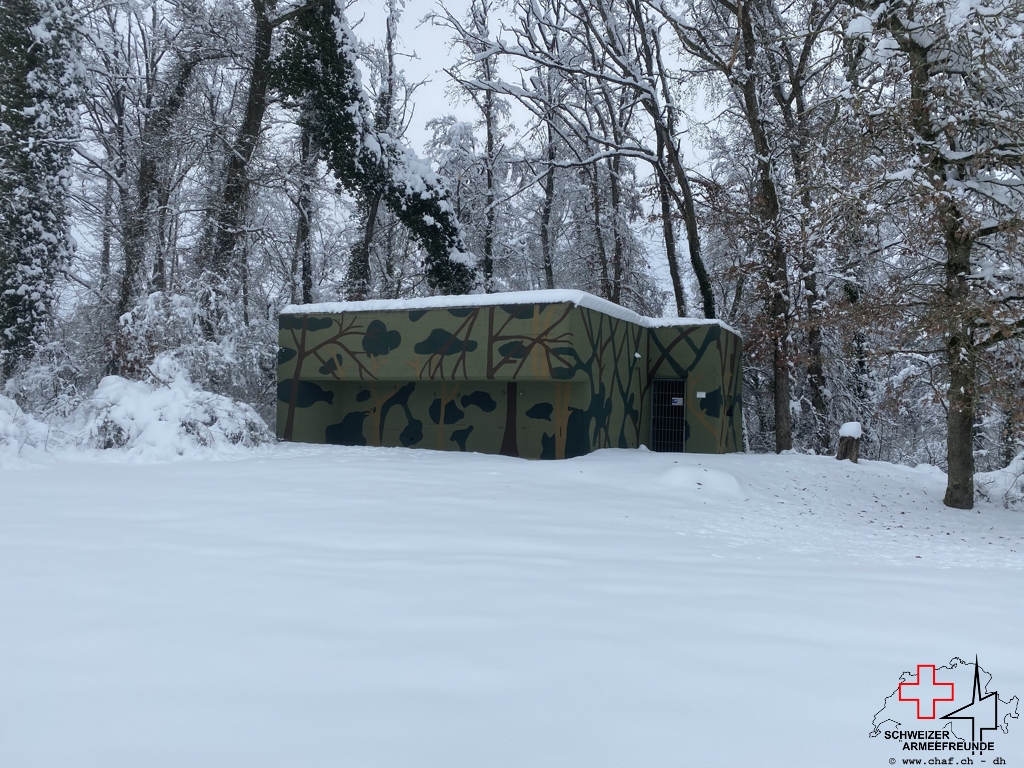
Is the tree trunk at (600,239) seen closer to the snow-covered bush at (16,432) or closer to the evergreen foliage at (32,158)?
the evergreen foliage at (32,158)

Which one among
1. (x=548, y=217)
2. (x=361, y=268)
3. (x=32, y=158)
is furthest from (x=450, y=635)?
(x=548, y=217)

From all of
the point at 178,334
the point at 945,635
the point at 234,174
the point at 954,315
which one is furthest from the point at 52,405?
the point at 954,315

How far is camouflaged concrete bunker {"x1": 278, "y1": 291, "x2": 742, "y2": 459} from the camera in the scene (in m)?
12.3

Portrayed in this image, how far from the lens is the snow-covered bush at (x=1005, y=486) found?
11.2m

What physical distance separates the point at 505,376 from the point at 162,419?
5267 mm

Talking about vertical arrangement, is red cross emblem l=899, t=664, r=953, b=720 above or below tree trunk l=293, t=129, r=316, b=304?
below

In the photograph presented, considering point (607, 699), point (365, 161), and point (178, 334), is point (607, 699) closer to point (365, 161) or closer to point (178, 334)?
point (178, 334)

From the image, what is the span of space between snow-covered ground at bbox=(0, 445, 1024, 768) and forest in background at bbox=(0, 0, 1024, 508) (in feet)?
18.0

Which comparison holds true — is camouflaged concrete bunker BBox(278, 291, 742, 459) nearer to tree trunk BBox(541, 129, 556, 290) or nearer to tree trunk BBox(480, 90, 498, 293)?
Answer: tree trunk BBox(541, 129, 556, 290)

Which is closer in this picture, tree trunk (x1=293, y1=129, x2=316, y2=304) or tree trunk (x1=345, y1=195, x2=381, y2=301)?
tree trunk (x1=293, y1=129, x2=316, y2=304)

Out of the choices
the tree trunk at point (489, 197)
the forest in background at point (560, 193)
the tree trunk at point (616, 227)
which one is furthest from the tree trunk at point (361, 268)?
the tree trunk at point (616, 227)

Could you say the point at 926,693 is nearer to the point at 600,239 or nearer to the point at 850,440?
the point at 850,440

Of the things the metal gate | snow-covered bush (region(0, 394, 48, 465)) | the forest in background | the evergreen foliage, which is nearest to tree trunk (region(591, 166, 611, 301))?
the forest in background

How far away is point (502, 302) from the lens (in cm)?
1247
